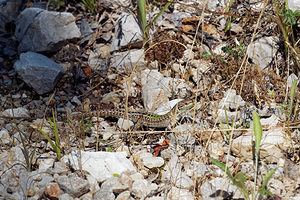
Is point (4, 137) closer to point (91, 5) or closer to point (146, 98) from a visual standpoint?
point (146, 98)

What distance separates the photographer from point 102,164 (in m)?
3.56

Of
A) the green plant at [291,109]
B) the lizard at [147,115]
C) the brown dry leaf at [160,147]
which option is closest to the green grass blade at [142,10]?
the lizard at [147,115]

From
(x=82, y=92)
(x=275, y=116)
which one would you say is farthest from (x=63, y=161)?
(x=275, y=116)

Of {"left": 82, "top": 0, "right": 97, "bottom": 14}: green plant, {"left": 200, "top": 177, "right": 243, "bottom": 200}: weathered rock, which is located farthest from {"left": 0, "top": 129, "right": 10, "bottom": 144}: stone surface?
{"left": 82, "top": 0, "right": 97, "bottom": 14}: green plant

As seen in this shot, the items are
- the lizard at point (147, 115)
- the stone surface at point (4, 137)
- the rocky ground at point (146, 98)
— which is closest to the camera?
the rocky ground at point (146, 98)

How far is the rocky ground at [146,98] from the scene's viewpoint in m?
3.40

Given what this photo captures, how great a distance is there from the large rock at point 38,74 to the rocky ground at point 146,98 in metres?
0.02

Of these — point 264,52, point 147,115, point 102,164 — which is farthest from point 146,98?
point 264,52

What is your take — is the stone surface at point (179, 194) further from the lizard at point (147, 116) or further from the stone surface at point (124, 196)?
the lizard at point (147, 116)

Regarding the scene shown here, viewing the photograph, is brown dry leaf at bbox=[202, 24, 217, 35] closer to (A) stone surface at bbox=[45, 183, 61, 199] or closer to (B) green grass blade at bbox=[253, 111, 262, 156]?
(B) green grass blade at bbox=[253, 111, 262, 156]

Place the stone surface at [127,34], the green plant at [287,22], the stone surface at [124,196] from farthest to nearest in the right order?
the stone surface at [127,34] < the green plant at [287,22] < the stone surface at [124,196]

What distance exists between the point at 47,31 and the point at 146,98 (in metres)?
2.22

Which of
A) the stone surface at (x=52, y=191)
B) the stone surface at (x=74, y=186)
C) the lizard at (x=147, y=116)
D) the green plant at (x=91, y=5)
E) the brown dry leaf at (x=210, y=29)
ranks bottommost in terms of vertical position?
the stone surface at (x=52, y=191)

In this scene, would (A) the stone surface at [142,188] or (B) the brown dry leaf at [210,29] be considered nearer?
(A) the stone surface at [142,188]
